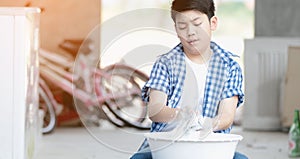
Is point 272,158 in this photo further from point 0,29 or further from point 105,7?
point 105,7

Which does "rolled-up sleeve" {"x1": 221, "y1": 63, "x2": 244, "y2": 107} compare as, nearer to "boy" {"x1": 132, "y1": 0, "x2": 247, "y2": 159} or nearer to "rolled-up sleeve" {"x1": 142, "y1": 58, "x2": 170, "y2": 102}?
"boy" {"x1": 132, "y1": 0, "x2": 247, "y2": 159}

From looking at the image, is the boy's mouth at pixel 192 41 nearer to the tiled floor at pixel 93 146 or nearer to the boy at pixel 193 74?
the boy at pixel 193 74

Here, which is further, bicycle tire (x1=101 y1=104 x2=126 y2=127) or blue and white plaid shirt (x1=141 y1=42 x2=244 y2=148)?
bicycle tire (x1=101 y1=104 x2=126 y2=127)

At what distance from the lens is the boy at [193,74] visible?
5.43 feet

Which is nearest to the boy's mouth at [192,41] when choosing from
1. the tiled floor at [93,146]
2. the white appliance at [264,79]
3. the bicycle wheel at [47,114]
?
the tiled floor at [93,146]

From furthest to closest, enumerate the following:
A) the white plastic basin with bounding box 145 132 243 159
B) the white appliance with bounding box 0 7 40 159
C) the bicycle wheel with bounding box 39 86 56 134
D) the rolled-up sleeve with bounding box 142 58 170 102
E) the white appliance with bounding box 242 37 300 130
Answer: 1. the white appliance with bounding box 242 37 300 130
2. the bicycle wheel with bounding box 39 86 56 134
3. the white appliance with bounding box 0 7 40 159
4. the rolled-up sleeve with bounding box 142 58 170 102
5. the white plastic basin with bounding box 145 132 243 159

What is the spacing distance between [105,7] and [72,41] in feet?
5.01

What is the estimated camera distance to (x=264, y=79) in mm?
6223

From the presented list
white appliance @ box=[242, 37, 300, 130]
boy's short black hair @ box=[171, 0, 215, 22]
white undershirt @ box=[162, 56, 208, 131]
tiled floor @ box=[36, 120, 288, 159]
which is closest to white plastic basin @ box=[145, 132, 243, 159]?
white undershirt @ box=[162, 56, 208, 131]

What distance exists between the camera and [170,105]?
170 cm

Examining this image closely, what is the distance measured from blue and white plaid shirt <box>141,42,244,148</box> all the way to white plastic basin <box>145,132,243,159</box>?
0.27 ft

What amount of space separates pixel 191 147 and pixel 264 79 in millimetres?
4715

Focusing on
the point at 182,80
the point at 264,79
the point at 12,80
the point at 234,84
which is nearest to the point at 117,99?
the point at 182,80

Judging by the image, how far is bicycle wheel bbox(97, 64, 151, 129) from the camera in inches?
68.4
